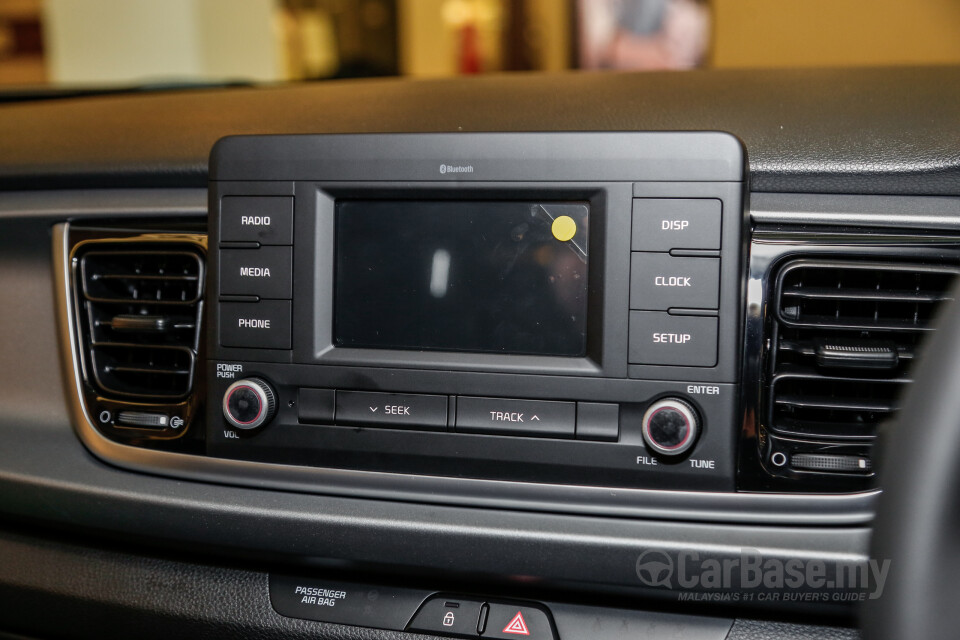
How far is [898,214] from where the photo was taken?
614 millimetres

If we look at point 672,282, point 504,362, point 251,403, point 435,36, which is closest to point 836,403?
point 672,282

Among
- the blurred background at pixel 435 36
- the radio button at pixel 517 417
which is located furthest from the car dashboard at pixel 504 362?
the blurred background at pixel 435 36

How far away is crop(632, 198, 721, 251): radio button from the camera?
24.0 inches

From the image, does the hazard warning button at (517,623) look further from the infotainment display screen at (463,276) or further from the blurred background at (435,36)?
the blurred background at (435,36)

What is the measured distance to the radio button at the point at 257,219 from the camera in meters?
0.69

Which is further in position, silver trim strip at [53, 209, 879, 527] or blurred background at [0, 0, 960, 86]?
blurred background at [0, 0, 960, 86]

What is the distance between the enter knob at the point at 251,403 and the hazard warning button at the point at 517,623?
254mm

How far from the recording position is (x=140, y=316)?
0.74 metres

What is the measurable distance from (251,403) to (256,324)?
0.23 feet

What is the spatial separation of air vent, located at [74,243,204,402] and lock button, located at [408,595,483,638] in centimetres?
30

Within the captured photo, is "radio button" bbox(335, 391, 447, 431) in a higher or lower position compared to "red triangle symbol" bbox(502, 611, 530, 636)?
higher

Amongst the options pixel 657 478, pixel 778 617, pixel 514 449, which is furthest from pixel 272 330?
pixel 778 617

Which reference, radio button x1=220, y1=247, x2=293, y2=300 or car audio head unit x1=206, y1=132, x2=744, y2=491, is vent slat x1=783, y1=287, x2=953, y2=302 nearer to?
car audio head unit x1=206, y1=132, x2=744, y2=491

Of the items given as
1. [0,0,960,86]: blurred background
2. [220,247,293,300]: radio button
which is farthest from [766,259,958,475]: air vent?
[0,0,960,86]: blurred background
